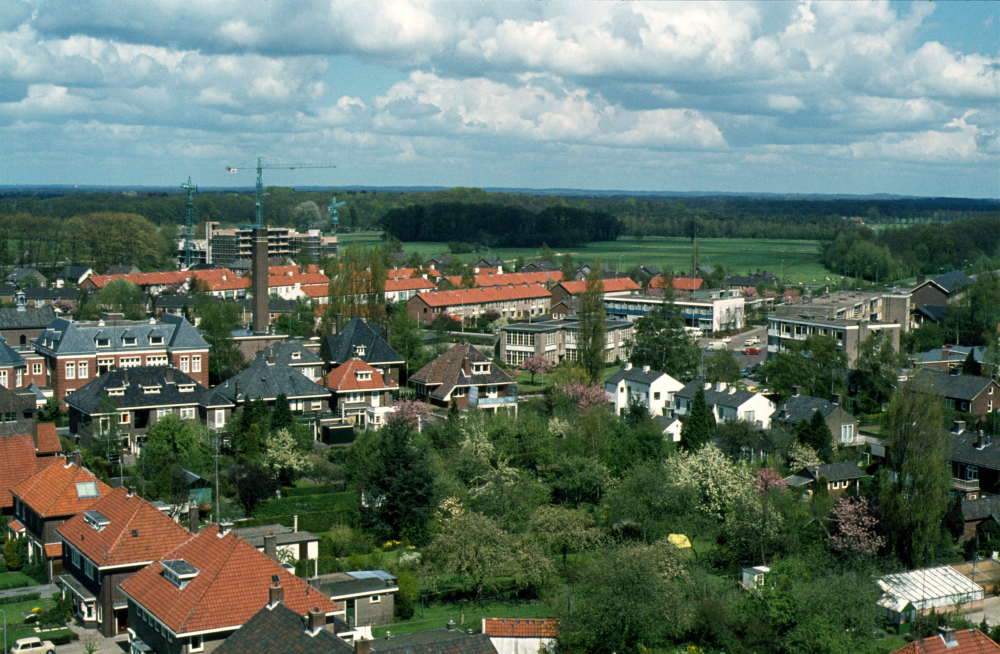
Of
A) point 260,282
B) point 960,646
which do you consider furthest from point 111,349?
point 960,646

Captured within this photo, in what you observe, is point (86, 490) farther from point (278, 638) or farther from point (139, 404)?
point (278, 638)

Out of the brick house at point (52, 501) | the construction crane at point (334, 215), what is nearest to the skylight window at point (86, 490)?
the brick house at point (52, 501)

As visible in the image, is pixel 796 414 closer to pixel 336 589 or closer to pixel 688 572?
pixel 688 572

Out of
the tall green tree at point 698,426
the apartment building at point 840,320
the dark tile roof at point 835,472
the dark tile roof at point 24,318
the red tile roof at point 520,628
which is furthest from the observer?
the apartment building at point 840,320

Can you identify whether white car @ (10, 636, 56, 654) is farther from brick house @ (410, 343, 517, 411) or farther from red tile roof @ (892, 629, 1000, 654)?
brick house @ (410, 343, 517, 411)

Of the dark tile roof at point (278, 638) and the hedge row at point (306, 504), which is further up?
the dark tile roof at point (278, 638)

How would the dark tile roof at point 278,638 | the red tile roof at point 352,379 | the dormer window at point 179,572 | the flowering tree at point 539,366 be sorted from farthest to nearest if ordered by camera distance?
the flowering tree at point 539,366 < the red tile roof at point 352,379 < the dormer window at point 179,572 < the dark tile roof at point 278,638

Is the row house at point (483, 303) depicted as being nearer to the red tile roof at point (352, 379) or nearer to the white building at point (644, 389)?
the red tile roof at point (352, 379)

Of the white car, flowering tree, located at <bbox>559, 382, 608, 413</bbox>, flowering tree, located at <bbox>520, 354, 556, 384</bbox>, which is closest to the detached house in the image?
flowering tree, located at <bbox>559, 382, 608, 413</bbox>

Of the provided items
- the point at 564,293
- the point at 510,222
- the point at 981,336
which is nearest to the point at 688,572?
the point at 981,336
